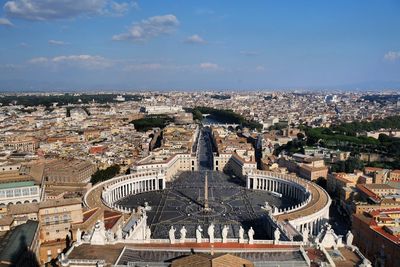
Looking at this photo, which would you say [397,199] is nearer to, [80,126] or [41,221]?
[41,221]

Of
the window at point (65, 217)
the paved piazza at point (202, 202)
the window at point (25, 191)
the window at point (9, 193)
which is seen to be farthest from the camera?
the paved piazza at point (202, 202)

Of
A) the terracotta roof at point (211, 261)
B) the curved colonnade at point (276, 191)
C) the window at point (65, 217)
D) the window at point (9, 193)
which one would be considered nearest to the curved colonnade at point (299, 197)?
the curved colonnade at point (276, 191)

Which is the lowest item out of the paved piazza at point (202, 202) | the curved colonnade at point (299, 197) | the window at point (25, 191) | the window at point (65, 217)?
the paved piazza at point (202, 202)

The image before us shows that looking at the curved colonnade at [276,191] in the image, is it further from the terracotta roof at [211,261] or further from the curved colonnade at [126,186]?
the terracotta roof at [211,261]

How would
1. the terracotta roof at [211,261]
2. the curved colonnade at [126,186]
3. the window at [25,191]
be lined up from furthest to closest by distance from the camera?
the curved colonnade at [126,186]
the window at [25,191]
the terracotta roof at [211,261]

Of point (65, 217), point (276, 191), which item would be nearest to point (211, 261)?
point (65, 217)

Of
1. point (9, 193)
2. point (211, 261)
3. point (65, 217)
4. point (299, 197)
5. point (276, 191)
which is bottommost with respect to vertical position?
point (276, 191)

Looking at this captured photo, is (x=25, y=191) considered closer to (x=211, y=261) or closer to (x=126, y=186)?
(x=126, y=186)
